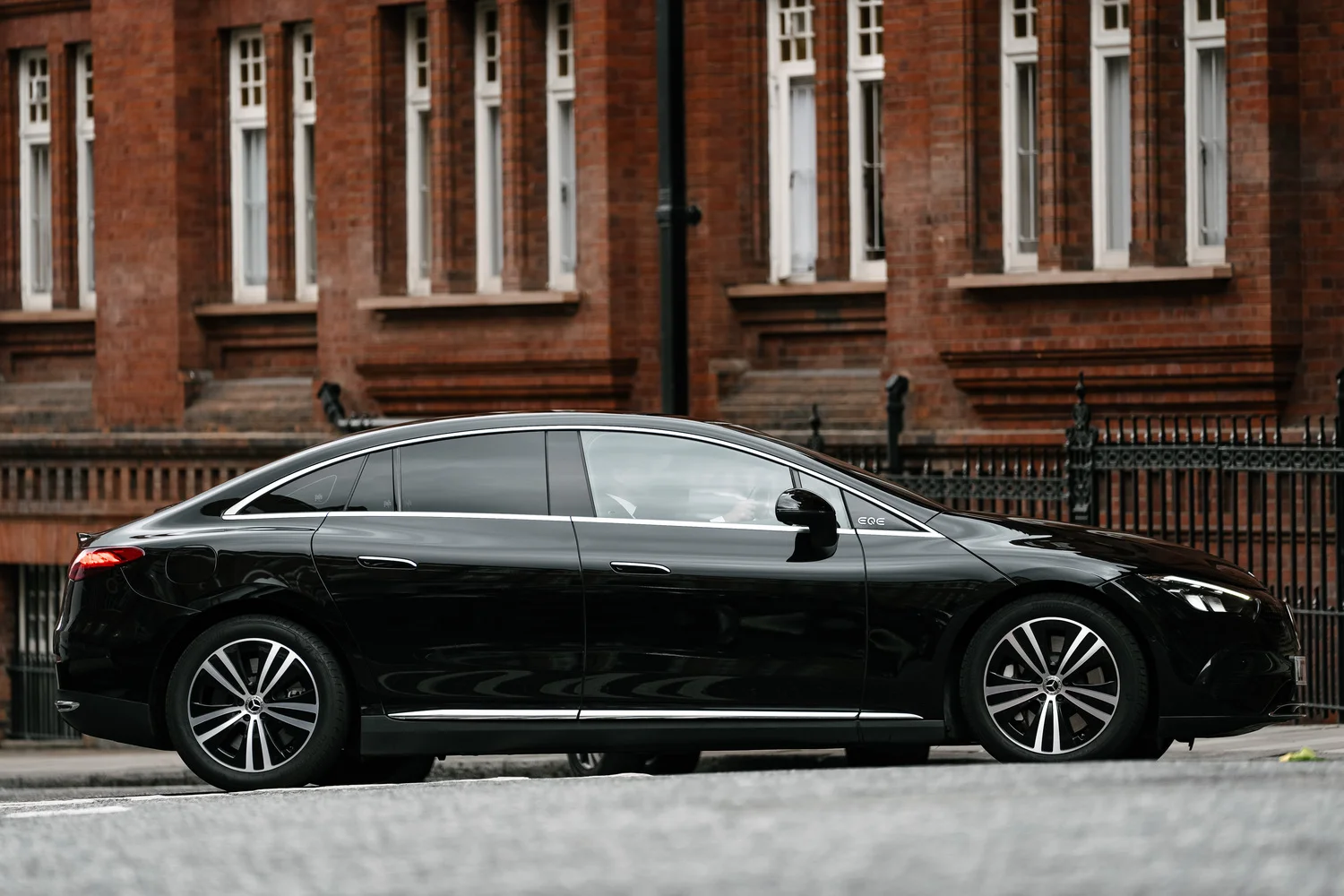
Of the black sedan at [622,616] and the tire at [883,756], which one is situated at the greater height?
the black sedan at [622,616]

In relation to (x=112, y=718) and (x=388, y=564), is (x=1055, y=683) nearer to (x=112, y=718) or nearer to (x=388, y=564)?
(x=388, y=564)

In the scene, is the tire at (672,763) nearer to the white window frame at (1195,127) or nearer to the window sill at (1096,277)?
the window sill at (1096,277)

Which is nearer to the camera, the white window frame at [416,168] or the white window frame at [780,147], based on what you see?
the white window frame at [780,147]

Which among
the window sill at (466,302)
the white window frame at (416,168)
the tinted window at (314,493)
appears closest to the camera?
the tinted window at (314,493)

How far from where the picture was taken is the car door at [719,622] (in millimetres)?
9469

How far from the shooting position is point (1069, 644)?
9422 mm

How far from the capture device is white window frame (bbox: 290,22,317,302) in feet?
72.7

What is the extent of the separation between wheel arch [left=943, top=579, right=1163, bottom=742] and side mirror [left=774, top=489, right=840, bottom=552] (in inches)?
25.3

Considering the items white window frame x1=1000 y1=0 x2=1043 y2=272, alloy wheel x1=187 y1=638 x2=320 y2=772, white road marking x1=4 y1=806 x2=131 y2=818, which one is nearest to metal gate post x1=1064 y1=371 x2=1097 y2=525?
white window frame x1=1000 y1=0 x2=1043 y2=272

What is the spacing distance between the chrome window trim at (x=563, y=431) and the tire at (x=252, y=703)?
55 cm

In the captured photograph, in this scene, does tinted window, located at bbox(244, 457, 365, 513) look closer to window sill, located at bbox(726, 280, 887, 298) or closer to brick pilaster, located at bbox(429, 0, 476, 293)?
window sill, located at bbox(726, 280, 887, 298)

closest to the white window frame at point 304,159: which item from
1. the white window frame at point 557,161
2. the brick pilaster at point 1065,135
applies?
the white window frame at point 557,161

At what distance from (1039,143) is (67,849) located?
1184 centimetres

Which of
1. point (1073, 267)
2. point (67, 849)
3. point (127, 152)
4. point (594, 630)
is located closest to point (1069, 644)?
point (594, 630)
